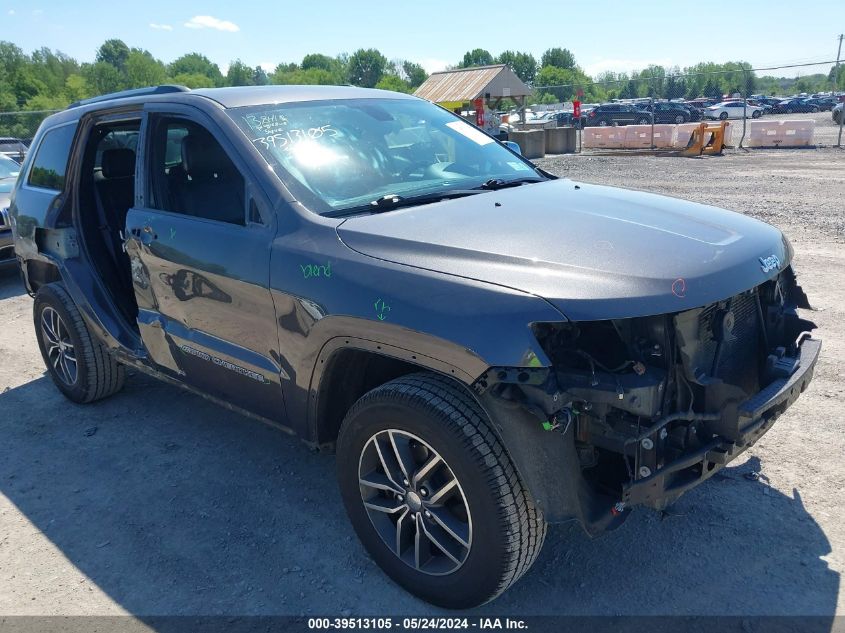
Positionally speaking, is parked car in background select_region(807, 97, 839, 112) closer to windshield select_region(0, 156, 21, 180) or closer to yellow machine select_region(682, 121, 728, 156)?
yellow machine select_region(682, 121, 728, 156)

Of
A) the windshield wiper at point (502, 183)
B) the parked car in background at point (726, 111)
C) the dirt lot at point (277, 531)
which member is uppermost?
the windshield wiper at point (502, 183)

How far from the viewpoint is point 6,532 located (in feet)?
11.6

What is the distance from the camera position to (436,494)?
2.65m

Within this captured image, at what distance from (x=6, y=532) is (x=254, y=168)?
226 cm

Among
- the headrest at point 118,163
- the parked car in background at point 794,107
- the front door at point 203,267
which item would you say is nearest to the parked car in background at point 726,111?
the parked car in background at point 794,107

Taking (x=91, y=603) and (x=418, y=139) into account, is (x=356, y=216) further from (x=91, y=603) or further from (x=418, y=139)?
(x=91, y=603)

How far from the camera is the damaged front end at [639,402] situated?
231 cm

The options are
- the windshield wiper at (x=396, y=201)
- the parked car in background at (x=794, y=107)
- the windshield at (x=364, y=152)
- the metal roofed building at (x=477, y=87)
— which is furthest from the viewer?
the parked car in background at (x=794, y=107)

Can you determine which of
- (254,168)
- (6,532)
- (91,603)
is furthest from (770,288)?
A: (6,532)

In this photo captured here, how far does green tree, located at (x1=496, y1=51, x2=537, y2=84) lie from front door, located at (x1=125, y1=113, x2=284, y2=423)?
358 ft

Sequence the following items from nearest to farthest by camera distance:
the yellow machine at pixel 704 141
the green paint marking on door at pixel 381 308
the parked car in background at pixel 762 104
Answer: the green paint marking on door at pixel 381 308
the yellow machine at pixel 704 141
the parked car in background at pixel 762 104

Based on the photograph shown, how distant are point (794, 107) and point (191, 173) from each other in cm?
5642

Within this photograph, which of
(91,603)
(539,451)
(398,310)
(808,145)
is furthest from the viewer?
(808,145)

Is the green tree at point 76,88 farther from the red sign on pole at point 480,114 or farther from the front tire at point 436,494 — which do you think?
the front tire at point 436,494
